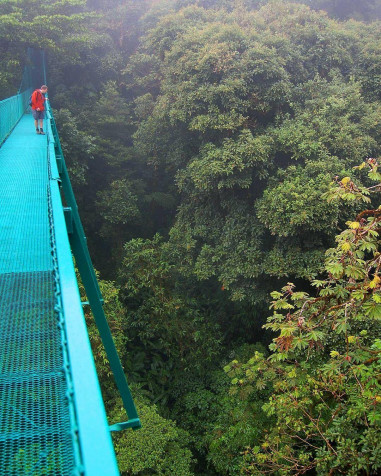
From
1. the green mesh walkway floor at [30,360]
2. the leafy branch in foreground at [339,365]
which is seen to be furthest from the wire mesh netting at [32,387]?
the leafy branch in foreground at [339,365]

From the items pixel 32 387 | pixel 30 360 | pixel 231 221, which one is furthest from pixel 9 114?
pixel 32 387

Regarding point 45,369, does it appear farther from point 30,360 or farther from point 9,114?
point 9,114

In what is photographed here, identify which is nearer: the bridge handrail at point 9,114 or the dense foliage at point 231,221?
the dense foliage at point 231,221

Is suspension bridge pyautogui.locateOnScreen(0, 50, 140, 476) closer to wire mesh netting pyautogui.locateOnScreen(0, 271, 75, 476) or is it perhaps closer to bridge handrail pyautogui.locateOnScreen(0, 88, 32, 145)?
wire mesh netting pyautogui.locateOnScreen(0, 271, 75, 476)

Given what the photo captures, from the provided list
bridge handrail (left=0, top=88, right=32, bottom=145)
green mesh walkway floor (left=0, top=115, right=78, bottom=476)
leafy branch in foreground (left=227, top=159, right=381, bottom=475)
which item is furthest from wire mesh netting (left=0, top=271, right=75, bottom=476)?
bridge handrail (left=0, top=88, right=32, bottom=145)

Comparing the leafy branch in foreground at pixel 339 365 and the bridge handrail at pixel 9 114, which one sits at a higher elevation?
the bridge handrail at pixel 9 114

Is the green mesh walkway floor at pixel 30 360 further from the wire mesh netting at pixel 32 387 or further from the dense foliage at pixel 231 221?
the dense foliage at pixel 231 221

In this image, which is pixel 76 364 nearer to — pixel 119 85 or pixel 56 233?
pixel 56 233

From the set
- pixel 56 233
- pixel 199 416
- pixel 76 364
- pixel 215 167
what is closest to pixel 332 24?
pixel 215 167
